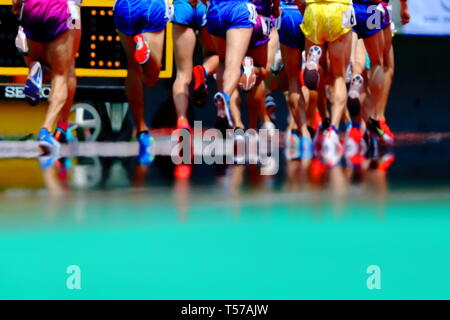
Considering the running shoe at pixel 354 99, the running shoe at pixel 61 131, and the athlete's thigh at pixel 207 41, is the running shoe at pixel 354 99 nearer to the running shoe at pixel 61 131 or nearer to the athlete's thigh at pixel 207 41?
the athlete's thigh at pixel 207 41

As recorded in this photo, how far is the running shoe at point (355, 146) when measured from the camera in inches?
330

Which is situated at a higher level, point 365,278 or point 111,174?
point 365,278

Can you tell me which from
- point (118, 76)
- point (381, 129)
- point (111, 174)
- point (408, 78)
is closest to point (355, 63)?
point (381, 129)

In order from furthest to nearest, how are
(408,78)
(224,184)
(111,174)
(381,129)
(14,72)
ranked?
1. (408,78)
2. (14,72)
3. (381,129)
4. (111,174)
5. (224,184)

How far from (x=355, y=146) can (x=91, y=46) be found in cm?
292

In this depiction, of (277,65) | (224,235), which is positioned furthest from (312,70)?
(224,235)

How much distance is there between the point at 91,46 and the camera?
10703mm

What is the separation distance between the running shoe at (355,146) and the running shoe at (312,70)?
63 centimetres

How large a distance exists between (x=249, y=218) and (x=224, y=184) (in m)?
1.59

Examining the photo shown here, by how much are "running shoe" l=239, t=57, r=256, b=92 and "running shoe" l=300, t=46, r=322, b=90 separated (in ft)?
1.38

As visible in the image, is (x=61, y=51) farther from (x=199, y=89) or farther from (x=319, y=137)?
(x=319, y=137)

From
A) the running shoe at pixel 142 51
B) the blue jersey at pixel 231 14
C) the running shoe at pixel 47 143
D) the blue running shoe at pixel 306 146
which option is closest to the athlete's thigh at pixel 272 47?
the blue running shoe at pixel 306 146

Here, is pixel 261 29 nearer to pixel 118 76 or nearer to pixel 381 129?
pixel 381 129

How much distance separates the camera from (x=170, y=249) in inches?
131
